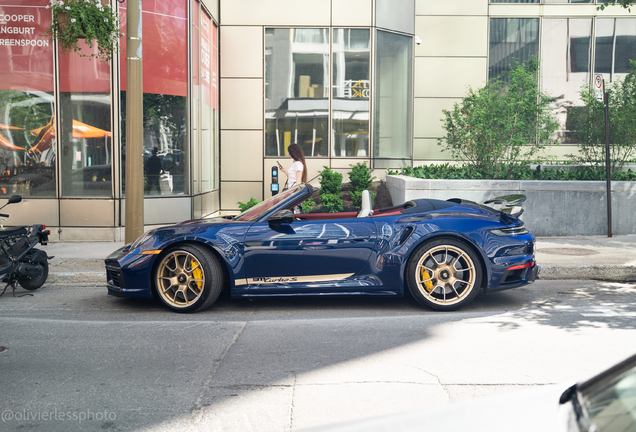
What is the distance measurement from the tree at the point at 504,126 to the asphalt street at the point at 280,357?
5240mm

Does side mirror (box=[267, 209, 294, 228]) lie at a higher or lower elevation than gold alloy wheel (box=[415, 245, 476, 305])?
higher

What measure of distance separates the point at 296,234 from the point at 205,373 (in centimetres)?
200

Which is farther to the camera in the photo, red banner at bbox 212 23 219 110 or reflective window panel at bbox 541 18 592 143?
reflective window panel at bbox 541 18 592 143

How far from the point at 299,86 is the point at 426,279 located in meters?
10.5

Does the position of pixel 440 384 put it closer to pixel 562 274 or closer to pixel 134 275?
pixel 134 275

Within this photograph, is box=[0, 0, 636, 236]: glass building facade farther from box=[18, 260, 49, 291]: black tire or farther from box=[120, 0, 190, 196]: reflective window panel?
box=[18, 260, 49, 291]: black tire

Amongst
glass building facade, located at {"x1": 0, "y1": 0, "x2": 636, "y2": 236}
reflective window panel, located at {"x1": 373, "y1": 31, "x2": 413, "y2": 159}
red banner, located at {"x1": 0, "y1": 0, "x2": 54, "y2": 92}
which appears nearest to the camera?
red banner, located at {"x1": 0, "y1": 0, "x2": 54, "y2": 92}

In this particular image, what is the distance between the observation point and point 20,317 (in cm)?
583

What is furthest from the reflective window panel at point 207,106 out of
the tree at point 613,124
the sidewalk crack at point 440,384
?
the sidewalk crack at point 440,384

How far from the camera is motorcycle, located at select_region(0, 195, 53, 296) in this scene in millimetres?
6762

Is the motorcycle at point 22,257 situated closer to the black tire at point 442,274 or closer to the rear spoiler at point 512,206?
the black tire at point 442,274

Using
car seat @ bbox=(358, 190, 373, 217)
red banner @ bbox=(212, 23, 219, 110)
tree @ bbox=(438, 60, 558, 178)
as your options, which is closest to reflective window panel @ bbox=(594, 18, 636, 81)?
tree @ bbox=(438, 60, 558, 178)

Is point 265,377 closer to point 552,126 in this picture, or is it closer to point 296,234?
point 296,234

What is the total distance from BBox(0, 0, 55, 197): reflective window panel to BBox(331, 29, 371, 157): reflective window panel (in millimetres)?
7038
